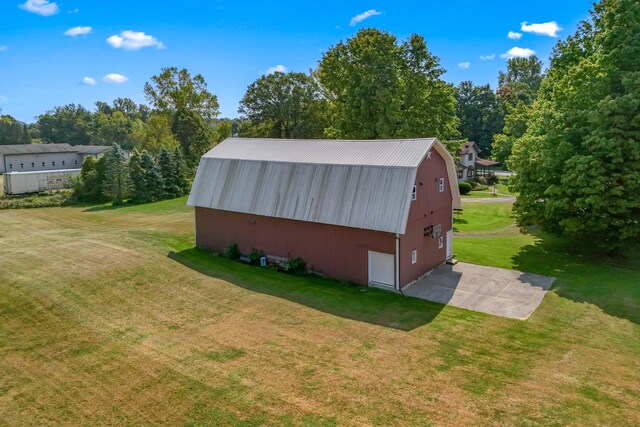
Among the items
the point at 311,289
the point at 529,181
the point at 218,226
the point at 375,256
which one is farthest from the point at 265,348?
the point at 529,181

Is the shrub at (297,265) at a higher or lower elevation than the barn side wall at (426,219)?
lower

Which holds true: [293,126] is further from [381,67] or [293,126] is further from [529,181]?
[529,181]

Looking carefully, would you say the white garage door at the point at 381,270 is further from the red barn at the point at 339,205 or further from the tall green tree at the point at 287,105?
the tall green tree at the point at 287,105

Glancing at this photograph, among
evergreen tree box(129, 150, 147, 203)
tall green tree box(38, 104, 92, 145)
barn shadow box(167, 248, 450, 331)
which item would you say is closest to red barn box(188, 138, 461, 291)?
barn shadow box(167, 248, 450, 331)

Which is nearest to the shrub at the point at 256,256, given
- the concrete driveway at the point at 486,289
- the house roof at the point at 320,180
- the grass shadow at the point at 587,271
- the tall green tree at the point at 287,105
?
the house roof at the point at 320,180

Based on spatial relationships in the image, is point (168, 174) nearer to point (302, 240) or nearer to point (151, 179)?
point (151, 179)

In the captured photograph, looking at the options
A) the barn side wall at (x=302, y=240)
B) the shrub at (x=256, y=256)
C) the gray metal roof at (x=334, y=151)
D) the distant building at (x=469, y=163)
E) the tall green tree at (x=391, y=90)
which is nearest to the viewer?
the barn side wall at (x=302, y=240)
